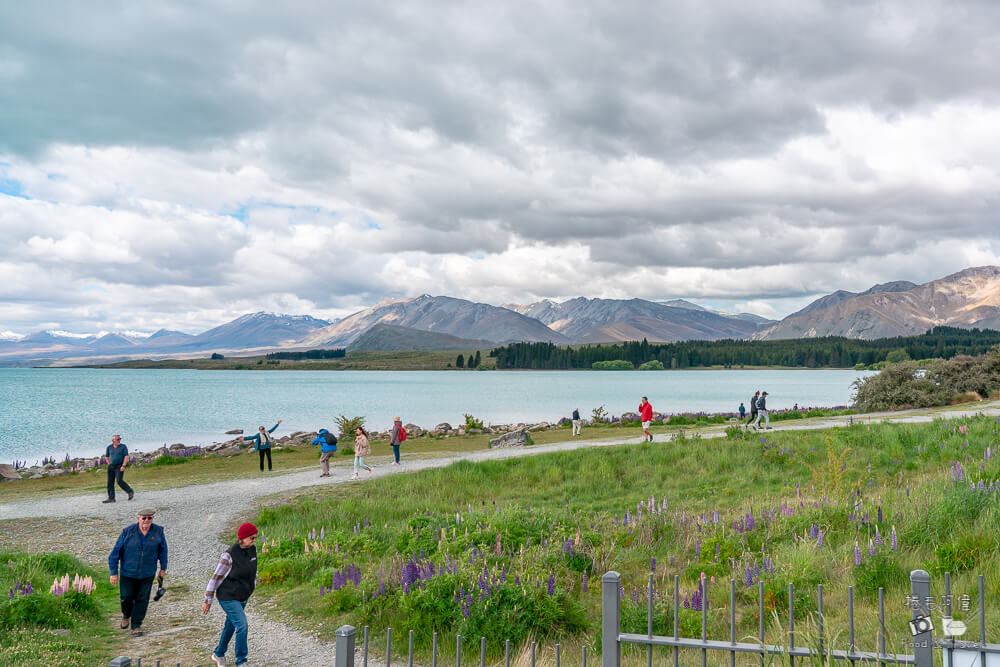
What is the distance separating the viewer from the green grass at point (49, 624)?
7.64m

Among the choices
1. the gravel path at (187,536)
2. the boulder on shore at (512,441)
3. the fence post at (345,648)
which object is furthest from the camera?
the boulder on shore at (512,441)

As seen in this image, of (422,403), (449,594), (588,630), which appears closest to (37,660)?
(449,594)

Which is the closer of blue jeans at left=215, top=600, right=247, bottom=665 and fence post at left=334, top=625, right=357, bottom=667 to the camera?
fence post at left=334, top=625, right=357, bottom=667

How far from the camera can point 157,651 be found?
8.50 m

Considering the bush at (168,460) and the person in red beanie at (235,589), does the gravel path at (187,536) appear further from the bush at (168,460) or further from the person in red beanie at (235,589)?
the bush at (168,460)

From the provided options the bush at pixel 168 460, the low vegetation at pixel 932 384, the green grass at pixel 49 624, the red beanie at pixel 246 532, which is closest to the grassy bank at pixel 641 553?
the red beanie at pixel 246 532

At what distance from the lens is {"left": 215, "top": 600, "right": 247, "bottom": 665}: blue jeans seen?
25.8 ft

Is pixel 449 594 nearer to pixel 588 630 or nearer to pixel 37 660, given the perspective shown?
pixel 588 630

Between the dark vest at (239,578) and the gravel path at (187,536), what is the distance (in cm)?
91

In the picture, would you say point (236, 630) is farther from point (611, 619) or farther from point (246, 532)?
point (611, 619)

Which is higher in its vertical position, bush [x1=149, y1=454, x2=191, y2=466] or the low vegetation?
the low vegetation

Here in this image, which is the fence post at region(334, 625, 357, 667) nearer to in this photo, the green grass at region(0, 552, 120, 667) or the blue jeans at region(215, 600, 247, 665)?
the blue jeans at region(215, 600, 247, 665)

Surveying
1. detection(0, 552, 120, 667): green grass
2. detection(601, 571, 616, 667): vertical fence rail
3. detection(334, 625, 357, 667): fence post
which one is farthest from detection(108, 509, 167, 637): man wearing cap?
detection(601, 571, 616, 667): vertical fence rail

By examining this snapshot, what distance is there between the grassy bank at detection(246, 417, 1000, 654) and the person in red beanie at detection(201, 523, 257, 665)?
147 cm
